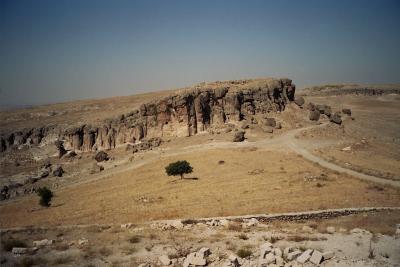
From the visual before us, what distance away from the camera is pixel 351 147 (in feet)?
172

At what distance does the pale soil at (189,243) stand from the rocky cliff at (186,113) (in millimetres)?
43372

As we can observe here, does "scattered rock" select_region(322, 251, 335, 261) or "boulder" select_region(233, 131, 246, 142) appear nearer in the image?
"scattered rock" select_region(322, 251, 335, 261)

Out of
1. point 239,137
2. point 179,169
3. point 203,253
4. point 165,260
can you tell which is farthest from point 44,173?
point 203,253

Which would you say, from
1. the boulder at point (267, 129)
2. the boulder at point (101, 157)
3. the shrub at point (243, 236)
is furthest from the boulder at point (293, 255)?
the boulder at point (101, 157)

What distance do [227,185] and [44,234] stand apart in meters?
21.9

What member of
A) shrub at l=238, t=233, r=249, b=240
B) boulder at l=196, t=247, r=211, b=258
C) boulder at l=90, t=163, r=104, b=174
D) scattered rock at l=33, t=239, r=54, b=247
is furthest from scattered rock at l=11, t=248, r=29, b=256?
boulder at l=90, t=163, r=104, b=174

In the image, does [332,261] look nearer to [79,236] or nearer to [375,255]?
[375,255]

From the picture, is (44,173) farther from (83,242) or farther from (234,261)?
(234,261)

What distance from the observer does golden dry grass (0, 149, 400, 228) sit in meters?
29.7

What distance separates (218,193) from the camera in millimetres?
35875

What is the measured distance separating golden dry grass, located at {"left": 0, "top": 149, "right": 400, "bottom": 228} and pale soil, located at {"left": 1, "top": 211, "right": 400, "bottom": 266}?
8.28 metres

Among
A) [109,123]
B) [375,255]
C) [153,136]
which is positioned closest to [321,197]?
[375,255]

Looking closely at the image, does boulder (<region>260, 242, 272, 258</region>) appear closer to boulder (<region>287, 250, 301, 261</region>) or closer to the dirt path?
boulder (<region>287, 250, 301, 261</region>)

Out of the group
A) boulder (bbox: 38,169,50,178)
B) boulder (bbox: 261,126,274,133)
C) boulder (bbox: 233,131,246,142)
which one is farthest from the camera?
boulder (bbox: 261,126,274,133)
